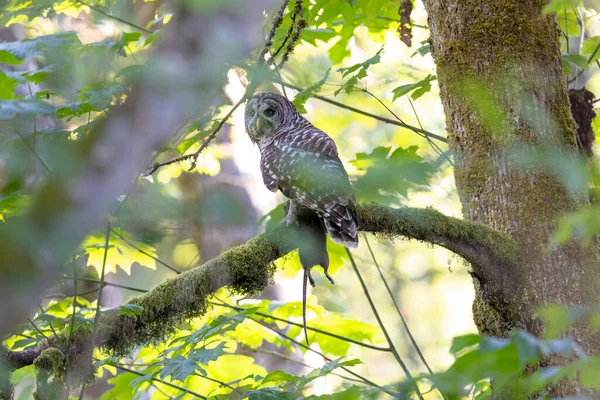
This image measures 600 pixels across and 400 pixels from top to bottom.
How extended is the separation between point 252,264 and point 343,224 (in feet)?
1.53

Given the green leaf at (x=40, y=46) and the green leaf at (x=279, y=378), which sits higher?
the green leaf at (x=40, y=46)

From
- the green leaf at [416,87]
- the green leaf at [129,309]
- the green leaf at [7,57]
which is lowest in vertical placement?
the green leaf at [129,309]

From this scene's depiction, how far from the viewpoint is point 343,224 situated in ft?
9.44

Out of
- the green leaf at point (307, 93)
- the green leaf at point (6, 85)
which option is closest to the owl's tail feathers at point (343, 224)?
the green leaf at point (307, 93)

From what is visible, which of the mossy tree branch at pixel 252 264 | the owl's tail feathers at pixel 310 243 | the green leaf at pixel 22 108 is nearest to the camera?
the green leaf at pixel 22 108

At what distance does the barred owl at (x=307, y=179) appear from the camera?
113 inches

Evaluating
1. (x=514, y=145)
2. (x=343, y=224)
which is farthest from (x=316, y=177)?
(x=514, y=145)

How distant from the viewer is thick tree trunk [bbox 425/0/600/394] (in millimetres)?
2707

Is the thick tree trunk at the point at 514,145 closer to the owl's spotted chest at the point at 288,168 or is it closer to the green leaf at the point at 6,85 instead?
the owl's spotted chest at the point at 288,168

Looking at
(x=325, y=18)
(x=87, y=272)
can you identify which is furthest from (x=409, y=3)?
(x=87, y=272)

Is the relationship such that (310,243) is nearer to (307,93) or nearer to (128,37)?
(307,93)

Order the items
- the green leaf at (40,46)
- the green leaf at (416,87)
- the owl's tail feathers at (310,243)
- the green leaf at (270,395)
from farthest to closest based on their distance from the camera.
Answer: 1. the green leaf at (416,87)
2. the green leaf at (40,46)
3. the owl's tail feathers at (310,243)
4. the green leaf at (270,395)

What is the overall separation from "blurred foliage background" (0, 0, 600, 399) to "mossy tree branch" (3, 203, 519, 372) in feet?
0.37

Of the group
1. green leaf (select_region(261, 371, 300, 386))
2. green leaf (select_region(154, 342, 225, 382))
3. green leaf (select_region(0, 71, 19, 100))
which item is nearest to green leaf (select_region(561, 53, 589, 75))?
green leaf (select_region(261, 371, 300, 386))
